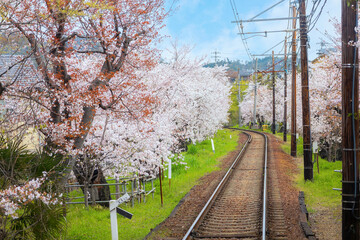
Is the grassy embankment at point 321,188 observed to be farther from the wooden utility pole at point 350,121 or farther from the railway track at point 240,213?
the wooden utility pole at point 350,121

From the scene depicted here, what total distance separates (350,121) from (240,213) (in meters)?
5.02

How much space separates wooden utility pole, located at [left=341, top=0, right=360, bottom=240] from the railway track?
5.98 feet

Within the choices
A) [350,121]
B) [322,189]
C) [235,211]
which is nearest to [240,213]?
[235,211]

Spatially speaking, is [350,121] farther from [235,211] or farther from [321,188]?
[321,188]

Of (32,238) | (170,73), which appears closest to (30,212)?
(32,238)

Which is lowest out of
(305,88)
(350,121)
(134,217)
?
(134,217)

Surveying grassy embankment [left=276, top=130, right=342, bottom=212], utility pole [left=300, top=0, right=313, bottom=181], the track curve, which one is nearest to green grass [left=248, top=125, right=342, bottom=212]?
grassy embankment [left=276, top=130, right=342, bottom=212]

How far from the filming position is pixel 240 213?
37.7 ft

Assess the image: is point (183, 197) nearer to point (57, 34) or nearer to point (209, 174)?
point (209, 174)

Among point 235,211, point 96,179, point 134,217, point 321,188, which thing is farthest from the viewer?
point 321,188

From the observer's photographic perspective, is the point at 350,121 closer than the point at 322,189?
Yes

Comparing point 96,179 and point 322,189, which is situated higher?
point 96,179

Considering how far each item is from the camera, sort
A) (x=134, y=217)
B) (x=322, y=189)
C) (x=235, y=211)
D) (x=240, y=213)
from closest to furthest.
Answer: (x=240, y=213) → (x=235, y=211) → (x=134, y=217) → (x=322, y=189)

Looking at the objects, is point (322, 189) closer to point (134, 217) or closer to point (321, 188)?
point (321, 188)
